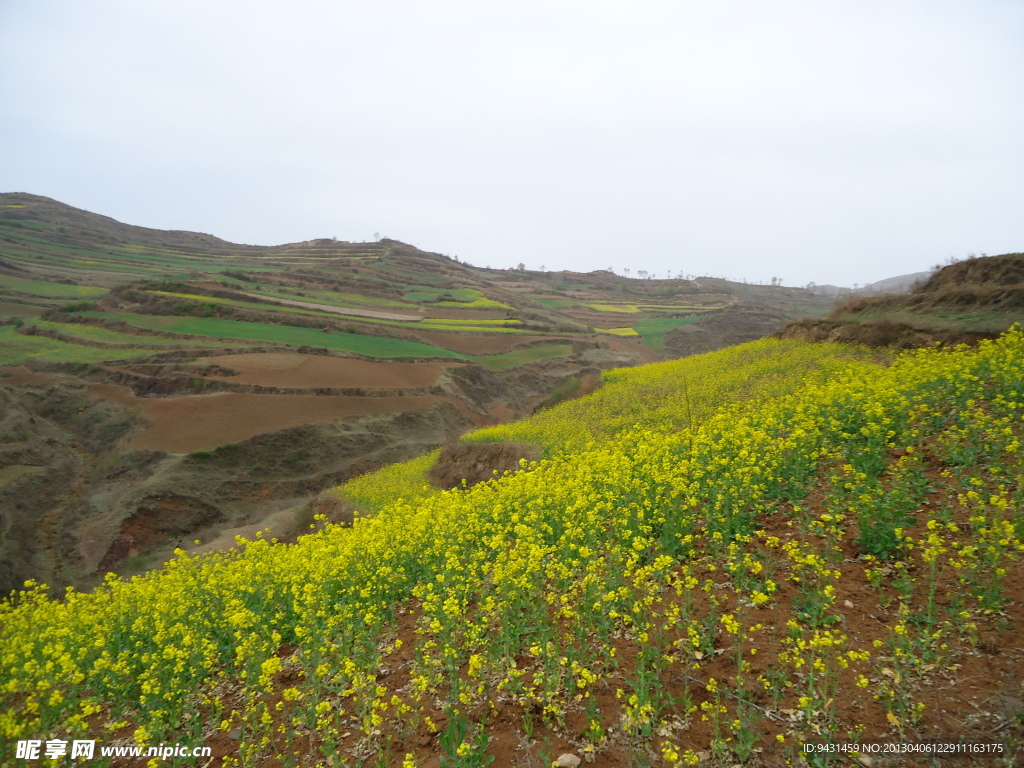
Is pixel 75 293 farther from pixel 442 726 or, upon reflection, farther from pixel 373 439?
pixel 442 726

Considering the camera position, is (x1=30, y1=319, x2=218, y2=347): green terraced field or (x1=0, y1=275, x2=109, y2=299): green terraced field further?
(x1=0, y1=275, x2=109, y2=299): green terraced field

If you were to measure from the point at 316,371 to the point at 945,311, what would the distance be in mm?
35357

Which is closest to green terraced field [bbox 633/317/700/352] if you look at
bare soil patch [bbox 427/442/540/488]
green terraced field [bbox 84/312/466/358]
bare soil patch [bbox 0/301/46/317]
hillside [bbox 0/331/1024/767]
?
green terraced field [bbox 84/312/466/358]

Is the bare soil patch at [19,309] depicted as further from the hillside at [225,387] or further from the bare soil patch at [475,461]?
the bare soil patch at [475,461]

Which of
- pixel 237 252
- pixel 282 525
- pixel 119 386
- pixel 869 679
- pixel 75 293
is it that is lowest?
pixel 282 525

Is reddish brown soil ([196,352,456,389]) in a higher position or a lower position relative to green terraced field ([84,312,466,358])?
lower

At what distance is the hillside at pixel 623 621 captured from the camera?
13.1 ft

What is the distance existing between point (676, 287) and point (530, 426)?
5095 inches

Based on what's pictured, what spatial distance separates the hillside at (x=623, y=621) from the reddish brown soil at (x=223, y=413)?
902 inches

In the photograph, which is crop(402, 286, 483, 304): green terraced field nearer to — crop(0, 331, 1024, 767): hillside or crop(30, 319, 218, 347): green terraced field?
crop(30, 319, 218, 347): green terraced field

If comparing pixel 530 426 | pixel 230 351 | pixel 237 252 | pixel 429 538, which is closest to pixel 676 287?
pixel 237 252

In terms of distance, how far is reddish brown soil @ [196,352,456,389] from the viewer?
36.9 m

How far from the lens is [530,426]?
2098 cm

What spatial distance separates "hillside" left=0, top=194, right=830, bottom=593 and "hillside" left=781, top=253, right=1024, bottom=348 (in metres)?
12.5
